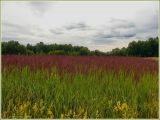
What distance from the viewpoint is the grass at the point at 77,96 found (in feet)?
10.2

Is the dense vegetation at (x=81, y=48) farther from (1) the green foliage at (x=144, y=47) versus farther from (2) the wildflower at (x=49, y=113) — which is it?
(2) the wildflower at (x=49, y=113)

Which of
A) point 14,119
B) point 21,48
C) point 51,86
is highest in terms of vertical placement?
point 21,48

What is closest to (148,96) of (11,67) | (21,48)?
(11,67)

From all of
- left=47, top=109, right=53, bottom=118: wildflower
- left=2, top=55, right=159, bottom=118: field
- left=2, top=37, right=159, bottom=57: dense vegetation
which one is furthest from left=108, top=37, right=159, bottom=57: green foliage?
left=47, top=109, right=53, bottom=118: wildflower

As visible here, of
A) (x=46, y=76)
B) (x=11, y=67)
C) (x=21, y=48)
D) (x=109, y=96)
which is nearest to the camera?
(x=109, y=96)

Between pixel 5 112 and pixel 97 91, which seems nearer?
pixel 5 112

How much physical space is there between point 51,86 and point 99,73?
937 mm

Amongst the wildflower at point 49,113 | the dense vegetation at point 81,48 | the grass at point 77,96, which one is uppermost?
the dense vegetation at point 81,48

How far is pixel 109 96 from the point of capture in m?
3.47

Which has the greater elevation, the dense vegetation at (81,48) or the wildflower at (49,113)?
the dense vegetation at (81,48)

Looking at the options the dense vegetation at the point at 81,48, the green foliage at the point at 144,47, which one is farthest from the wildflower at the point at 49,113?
the green foliage at the point at 144,47

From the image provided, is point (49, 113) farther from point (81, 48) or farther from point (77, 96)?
point (81, 48)

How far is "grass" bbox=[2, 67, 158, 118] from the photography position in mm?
3105

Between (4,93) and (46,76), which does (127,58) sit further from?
(4,93)
